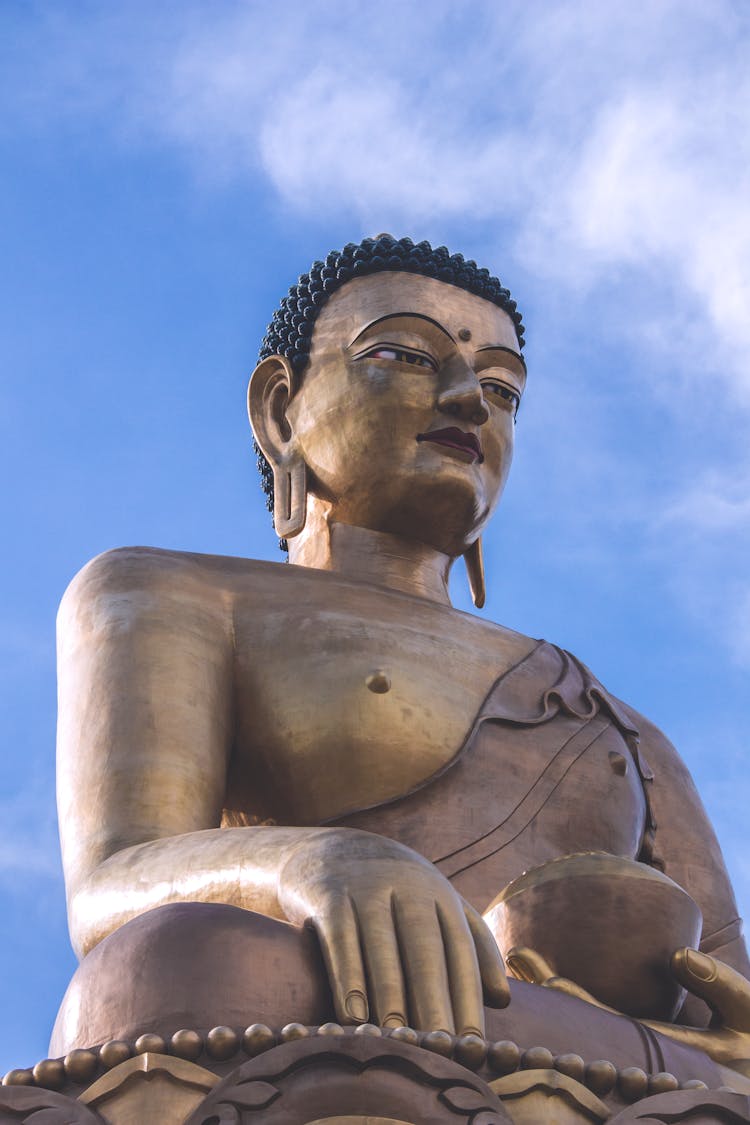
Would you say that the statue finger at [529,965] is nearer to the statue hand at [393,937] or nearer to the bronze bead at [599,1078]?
the statue hand at [393,937]

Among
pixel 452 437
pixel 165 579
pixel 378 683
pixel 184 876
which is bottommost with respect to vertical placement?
pixel 184 876

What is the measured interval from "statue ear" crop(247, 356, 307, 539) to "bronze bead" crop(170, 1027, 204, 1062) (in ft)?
12.8

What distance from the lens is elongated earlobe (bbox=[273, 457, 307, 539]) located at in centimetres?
887

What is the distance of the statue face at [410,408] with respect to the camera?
8547 millimetres

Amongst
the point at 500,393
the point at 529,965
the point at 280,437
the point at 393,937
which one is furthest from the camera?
the point at 280,437

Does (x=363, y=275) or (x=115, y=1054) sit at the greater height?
(x=363, y=275)

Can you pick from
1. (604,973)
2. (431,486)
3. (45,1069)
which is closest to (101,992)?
(45,1069)

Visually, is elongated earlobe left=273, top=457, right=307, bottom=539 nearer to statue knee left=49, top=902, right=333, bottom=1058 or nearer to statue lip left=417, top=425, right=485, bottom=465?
statue lip left=417, top=425, right=485, bottom=465

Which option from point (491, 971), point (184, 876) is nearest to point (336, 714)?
point (184, 876)

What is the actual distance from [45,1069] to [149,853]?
1471 mm

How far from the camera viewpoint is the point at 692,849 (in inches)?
323

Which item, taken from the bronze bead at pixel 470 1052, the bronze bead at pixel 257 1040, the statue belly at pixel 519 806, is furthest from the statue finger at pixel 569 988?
the bronze bead at pixel 257 1040

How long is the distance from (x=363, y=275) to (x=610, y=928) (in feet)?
11.7

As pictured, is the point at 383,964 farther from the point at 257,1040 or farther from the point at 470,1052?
the point at 257,1040
